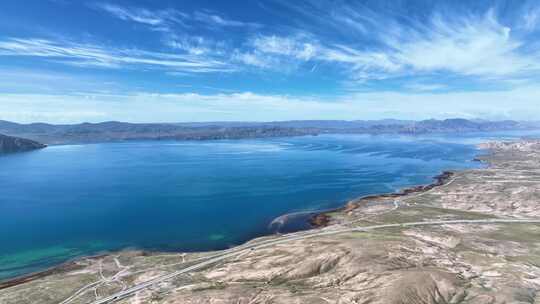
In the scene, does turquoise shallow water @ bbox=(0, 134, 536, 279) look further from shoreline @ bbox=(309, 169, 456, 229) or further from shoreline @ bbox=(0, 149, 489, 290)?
shoreline @ bbox=(309, 169, 456, 229)

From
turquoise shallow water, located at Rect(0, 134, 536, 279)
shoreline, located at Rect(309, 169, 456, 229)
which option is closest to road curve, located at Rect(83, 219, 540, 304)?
turquoise shallow water, located at Rect(0, 134, 536, 279)

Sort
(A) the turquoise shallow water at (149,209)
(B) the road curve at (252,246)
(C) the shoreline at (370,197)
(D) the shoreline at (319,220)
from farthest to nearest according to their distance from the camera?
(C) the shoreline at (370,197)
(A) the turquoise shallow water at (149,209)
(D) the shoreline at (319,220)
(B) the road curve at (252,246)

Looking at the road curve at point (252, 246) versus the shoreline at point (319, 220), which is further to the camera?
the shoreline at point (319, 220)

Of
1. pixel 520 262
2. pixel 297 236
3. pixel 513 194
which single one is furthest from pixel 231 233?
pixel 513 194

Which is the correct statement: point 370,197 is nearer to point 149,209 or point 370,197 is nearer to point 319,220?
point 319,220

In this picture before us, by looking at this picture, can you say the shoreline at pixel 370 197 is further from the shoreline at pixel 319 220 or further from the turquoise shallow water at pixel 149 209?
the turquoise shallow water at pixel 149 209

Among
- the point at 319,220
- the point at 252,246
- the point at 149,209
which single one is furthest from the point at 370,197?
the point at 149,209

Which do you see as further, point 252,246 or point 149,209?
point 149,209

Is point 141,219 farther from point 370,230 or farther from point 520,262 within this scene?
point 520,262

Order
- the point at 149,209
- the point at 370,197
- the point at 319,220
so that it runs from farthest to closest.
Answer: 1. the point at 370,197
2. the point at 149,209
3. the point at 319,220

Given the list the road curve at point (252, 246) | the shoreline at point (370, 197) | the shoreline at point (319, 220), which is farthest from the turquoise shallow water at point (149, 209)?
the road curve at point (252, 246)

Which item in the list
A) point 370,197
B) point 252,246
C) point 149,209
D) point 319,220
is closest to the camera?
point 252,246
